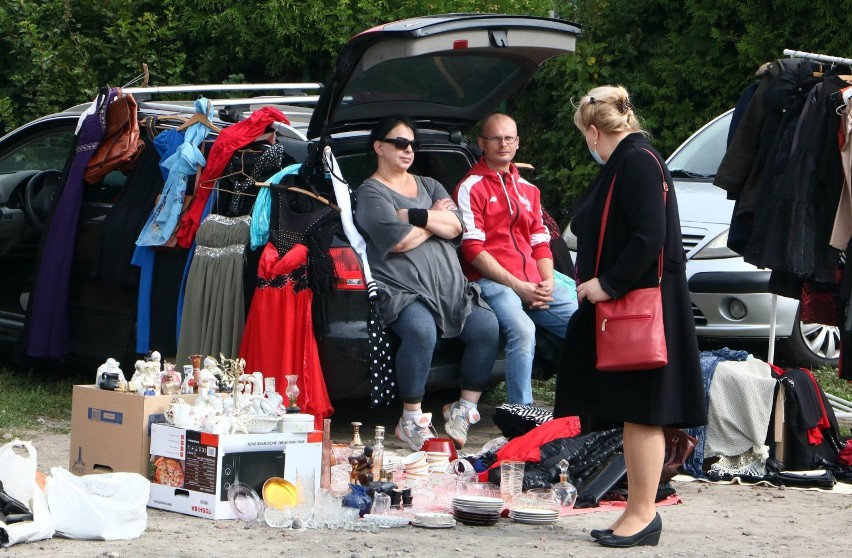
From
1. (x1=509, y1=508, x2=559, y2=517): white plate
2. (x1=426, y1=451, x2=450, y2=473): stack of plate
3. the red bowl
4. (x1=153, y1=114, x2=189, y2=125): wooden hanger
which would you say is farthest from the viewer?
(x1=153, y1=114, x2=189, y2=125): wooden hanger

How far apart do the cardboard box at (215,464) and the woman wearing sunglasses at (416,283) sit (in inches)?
52.1

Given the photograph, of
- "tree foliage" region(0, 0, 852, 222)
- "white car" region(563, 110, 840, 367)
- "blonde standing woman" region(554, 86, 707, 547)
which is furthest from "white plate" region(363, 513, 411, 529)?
"tree foliage" region(0, 0, 852, 222)

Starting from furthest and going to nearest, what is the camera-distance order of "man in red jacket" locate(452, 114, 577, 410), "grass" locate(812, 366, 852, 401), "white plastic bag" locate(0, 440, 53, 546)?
"grass" locate(812, 366, 852, 401), "man in red jacket" locate(452, 114, 577, 410), "white plastic bag" locate(0, 440, 53, 546)

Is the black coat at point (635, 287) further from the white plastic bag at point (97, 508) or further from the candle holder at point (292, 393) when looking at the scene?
the white plastic bag at point (97, 508)

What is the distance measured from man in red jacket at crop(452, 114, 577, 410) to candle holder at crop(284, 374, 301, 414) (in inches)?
55.0

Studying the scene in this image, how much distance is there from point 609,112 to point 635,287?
28.5 inches

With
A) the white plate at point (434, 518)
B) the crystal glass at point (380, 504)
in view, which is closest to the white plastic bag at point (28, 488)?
the crystal glass at point (380, 504)

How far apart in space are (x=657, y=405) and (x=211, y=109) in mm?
3464

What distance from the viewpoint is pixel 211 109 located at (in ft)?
24.7

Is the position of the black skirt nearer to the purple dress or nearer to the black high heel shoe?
the black high heel shoe

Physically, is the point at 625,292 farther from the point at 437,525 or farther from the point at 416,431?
the point at 416,431

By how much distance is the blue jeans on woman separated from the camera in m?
6.98

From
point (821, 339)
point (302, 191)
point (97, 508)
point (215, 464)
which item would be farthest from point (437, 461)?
point (821, 339)

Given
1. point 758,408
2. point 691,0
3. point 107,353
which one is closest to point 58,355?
point 107,353
